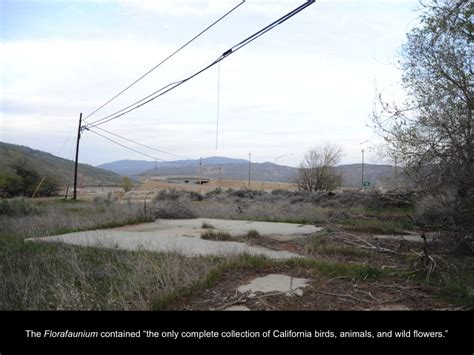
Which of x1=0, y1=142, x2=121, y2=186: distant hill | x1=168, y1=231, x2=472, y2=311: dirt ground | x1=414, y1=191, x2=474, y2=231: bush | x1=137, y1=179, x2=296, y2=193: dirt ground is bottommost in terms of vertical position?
x1=168, y1=231, x2=472, y2=311: dirt ground

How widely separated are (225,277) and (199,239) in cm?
410

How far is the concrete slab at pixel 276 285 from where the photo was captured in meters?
4.71

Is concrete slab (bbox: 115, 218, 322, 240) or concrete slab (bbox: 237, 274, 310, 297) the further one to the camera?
concrete slab (bbox: 115, 218, 322, 240)

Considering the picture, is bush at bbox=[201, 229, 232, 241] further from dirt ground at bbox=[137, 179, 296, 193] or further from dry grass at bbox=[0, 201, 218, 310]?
dirt ground at bbox=[137, 179, 296, 193]

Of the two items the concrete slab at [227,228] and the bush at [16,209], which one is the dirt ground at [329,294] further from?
the bush at [16,209]

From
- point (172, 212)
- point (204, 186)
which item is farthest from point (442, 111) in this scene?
point (204, 186)

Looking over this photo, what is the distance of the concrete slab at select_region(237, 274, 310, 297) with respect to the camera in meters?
4.71

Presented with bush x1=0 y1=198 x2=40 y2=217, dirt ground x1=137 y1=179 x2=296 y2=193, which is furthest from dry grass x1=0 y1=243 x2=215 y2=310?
dirt ground x1=137 y1=179 x2=296 y2=193

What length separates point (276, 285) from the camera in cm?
501

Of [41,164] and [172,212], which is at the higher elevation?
[41,164]

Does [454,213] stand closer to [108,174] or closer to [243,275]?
[243,275]
